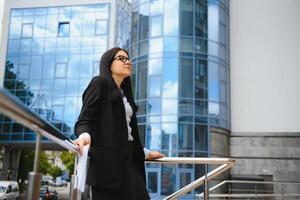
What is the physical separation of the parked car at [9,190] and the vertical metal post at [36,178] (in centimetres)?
4

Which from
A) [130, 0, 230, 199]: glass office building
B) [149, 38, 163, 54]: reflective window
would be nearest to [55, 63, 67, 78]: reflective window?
[130, 0, 230, 199]: glass office building

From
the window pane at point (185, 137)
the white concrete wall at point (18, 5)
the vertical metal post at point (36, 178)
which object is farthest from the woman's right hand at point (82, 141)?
the white concrete wall at point (18, 5)

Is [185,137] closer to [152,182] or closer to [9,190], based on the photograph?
[152,182]

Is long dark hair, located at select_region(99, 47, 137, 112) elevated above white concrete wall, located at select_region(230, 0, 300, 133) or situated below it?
below

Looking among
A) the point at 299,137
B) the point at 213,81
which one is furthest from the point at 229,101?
the point at 299,137

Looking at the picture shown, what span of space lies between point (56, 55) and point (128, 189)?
25.9m

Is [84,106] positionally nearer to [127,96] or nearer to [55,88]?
[127,96]

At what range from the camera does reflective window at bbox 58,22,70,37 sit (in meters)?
26.9

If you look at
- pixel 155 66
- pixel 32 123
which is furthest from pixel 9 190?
pixel 155 66

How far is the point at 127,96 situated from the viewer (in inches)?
86.4

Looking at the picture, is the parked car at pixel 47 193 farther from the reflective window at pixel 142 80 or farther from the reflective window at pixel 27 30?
the reflective window at pixel 27 30

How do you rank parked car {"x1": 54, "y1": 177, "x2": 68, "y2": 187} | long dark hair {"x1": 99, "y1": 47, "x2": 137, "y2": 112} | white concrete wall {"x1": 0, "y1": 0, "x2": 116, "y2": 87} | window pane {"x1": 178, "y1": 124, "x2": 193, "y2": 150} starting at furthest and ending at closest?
white concrete wall {"x1": 0, "y1": 0, "x2": 116, "y2": 87}
window pane {"x1": 178, "y1": 124, "x2": 193, "y2": 150}
long dark hair {"x1": 99, "y1": 47, "x2": 137, "y2": 112}
parked car {"x1": 54, "y1": 177, "x2": 68, "y2": 187}

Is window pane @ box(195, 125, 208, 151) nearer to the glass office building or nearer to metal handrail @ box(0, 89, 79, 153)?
the glass office building

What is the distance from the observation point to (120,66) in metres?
2.10
